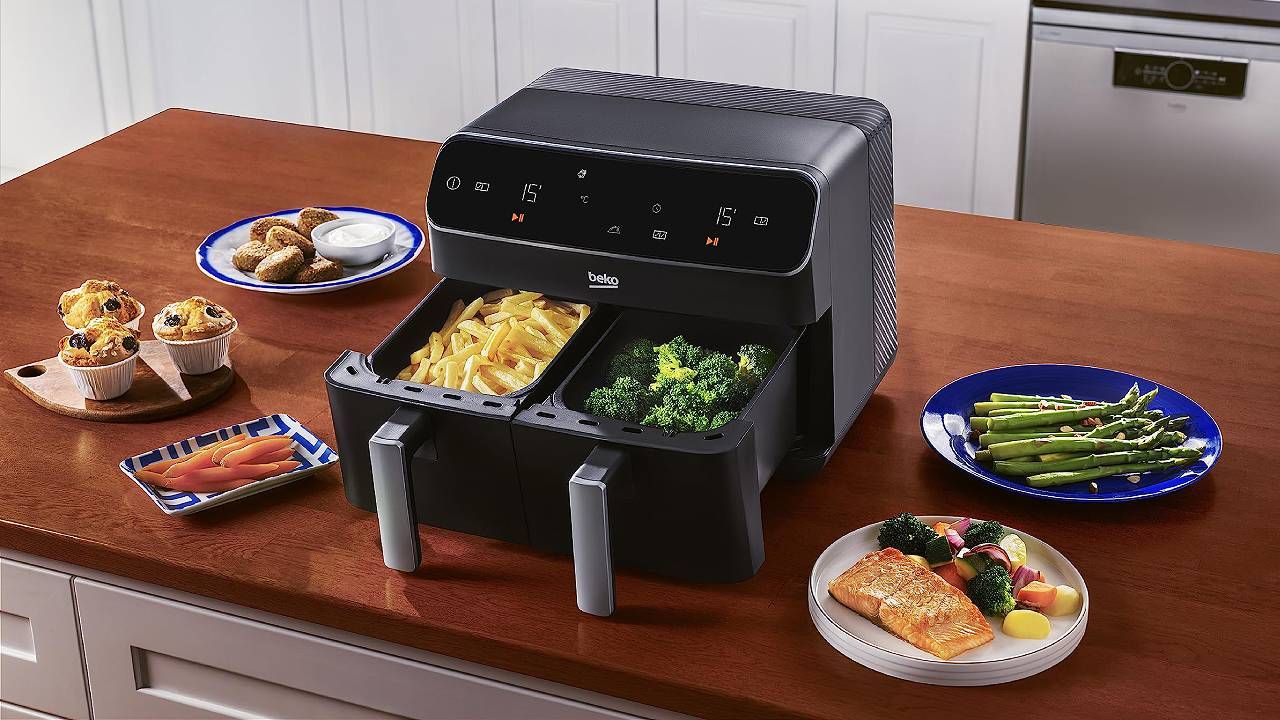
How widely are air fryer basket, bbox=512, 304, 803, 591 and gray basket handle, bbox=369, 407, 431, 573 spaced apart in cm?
10

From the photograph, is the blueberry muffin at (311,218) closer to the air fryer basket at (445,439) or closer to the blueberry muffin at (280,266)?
the blueberry muffin at (280,266)

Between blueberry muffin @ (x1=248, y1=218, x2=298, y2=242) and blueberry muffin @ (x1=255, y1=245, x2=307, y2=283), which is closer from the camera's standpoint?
blueberry muffin @ (x1=255, y1=245, x2=307, y2=283)

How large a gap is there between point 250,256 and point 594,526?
0.90 m

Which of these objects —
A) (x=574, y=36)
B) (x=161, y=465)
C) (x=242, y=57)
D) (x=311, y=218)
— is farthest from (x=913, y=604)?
(x=242, y=57)

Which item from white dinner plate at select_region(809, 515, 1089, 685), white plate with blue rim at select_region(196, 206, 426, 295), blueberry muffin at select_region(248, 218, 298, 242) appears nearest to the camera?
white dinner plate at select_region(809, 515, 1089, 685)

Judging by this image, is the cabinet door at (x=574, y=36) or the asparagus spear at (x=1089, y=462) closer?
the asparagus spear at (x=1089, y=462)

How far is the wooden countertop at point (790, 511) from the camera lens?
1154 mm

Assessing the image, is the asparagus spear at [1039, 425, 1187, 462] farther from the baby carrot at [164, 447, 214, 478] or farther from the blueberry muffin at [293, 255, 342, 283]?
the blueberry muffin at [293, 255, 342, 283]

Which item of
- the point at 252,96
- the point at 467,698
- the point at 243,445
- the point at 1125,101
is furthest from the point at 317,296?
the point at 252,96

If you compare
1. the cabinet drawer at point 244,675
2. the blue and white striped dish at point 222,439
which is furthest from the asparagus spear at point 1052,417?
the blue and white striped dish at point 222,439

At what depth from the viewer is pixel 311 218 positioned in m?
1.96

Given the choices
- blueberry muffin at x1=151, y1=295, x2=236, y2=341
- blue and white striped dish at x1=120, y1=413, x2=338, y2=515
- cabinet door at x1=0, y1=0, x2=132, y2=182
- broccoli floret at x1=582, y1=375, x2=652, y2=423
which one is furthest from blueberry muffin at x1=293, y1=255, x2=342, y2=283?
cabinet door at x1=0, y1=0, x2=132, y2=182

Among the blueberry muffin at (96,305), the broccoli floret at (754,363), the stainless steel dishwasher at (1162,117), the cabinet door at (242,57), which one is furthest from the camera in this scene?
the cabinet door at (242,57)

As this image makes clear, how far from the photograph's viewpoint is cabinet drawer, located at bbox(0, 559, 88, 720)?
1.42 meters
